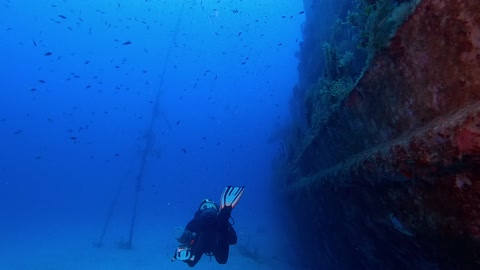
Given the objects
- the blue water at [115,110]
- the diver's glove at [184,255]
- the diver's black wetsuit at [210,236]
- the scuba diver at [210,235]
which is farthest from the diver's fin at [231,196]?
the blue water at [115,110]

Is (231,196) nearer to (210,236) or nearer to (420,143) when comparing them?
(210,236)

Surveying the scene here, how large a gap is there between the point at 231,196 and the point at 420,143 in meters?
4.12

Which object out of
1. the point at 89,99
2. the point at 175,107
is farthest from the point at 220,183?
the point at 89,99

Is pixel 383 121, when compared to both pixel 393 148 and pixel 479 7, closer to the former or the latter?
pixel 393 148

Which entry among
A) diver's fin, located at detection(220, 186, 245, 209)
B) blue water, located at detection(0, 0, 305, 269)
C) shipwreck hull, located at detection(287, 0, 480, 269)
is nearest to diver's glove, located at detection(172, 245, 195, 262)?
diver's fin, located at detection(220, 186, 245, 209)

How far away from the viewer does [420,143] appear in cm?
220

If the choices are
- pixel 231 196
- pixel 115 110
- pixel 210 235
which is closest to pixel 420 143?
pixel 231 196

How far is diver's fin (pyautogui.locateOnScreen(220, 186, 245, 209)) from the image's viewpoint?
19.0ft

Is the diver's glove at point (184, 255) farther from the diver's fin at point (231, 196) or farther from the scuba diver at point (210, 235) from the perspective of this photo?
the diver's fin at point (231, 196)

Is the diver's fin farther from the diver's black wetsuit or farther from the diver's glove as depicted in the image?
the diver's glove

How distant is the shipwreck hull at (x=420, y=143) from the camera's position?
1928mm

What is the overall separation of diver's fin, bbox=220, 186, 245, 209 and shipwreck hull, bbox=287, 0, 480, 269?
207 cm

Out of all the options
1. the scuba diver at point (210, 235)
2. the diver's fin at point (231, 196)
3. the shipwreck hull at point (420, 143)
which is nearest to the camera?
the shipwreck hull at point (420, 143)

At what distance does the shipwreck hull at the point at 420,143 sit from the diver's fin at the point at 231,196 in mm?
2074
